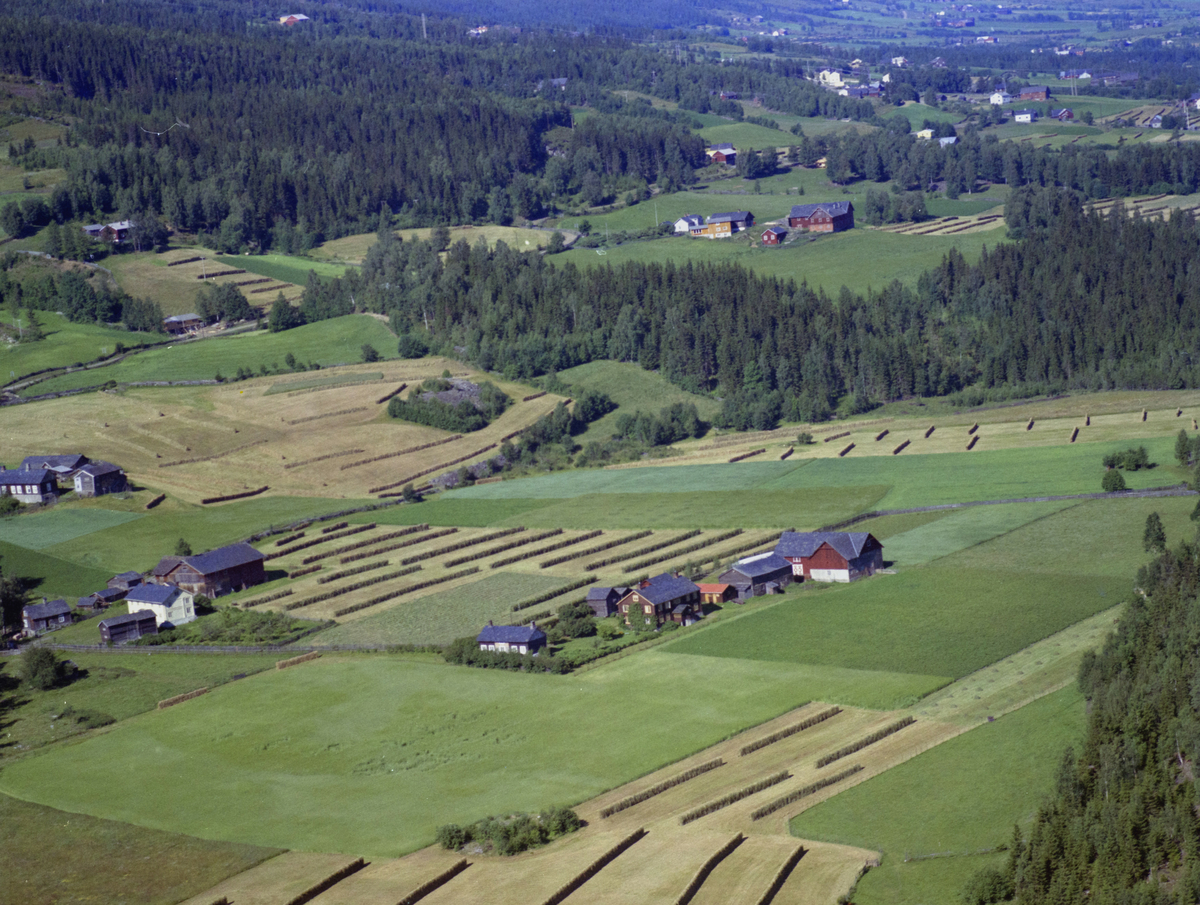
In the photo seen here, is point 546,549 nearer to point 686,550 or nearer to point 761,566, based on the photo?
point 686,550

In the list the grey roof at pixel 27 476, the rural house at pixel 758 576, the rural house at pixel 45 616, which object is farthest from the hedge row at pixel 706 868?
the grey roof at pixel 27 476

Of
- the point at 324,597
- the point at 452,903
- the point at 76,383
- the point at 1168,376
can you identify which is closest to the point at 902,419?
the point at 1168,376

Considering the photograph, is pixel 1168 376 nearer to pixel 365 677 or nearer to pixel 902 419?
pixel 902 419

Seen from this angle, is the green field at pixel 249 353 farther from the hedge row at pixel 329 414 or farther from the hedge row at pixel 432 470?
the hedge row at pixel 432 470

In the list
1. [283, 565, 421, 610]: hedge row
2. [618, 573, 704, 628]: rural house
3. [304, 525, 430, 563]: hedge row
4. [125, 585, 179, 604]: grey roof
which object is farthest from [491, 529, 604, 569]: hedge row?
[125, 585, 179, 604]: grey roof

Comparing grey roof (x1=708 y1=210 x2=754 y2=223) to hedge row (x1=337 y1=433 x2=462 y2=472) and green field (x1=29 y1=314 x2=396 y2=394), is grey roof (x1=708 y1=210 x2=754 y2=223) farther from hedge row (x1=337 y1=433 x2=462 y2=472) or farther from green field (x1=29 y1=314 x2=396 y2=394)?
hedge row (x1=337 y1=433 x2=462 y2=472)

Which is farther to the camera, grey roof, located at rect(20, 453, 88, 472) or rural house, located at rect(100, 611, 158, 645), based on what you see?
grey roof, located at rect(20, 453, 88, 472)

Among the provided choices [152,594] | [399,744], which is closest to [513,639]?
[399,744]

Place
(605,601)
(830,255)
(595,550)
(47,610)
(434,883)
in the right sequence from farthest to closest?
(830,255) < (595,550) < (47,610) < (605,601) < (434,883)
